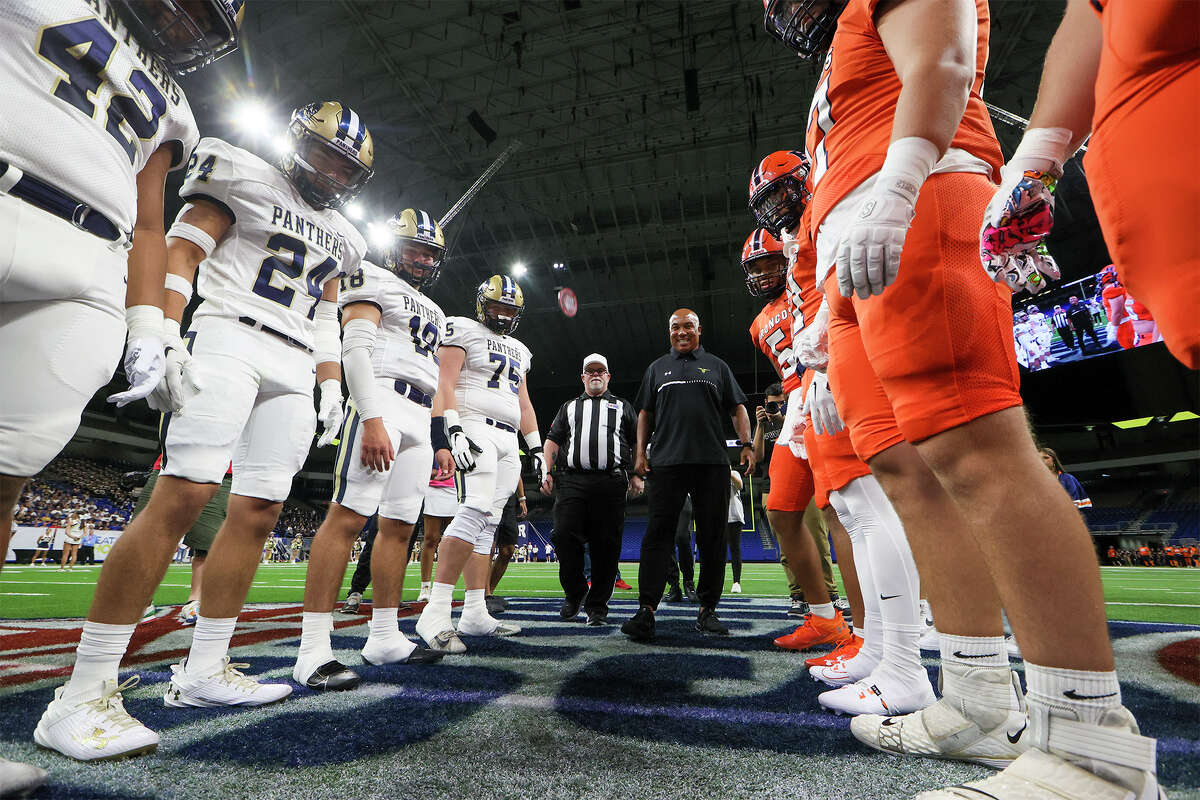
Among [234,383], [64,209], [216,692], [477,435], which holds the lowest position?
[216,692]

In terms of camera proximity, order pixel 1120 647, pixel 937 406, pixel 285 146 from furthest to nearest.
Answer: pixel 1120 647, pixel 285 146, pixel 937 406

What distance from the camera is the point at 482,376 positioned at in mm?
3848

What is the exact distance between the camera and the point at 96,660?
153 centimetres

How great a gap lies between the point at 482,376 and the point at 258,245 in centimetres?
181

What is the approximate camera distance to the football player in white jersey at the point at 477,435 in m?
3.28

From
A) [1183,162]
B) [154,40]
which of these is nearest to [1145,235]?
[1183,162]

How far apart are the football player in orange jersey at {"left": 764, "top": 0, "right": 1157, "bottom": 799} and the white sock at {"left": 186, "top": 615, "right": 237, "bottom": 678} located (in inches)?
77.9

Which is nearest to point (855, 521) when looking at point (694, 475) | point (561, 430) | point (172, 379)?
point (694, 475)

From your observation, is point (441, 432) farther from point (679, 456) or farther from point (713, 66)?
point (713, 66)

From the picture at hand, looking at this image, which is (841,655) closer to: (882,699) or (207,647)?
(882,699)

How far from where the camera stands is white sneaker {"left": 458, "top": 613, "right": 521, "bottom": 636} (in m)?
3.52

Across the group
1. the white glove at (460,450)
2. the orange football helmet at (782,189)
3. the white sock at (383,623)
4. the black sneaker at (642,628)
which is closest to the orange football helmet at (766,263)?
the orange football helmet at (782,189)

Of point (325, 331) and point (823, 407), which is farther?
point (325, 331)

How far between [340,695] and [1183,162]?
245cm
